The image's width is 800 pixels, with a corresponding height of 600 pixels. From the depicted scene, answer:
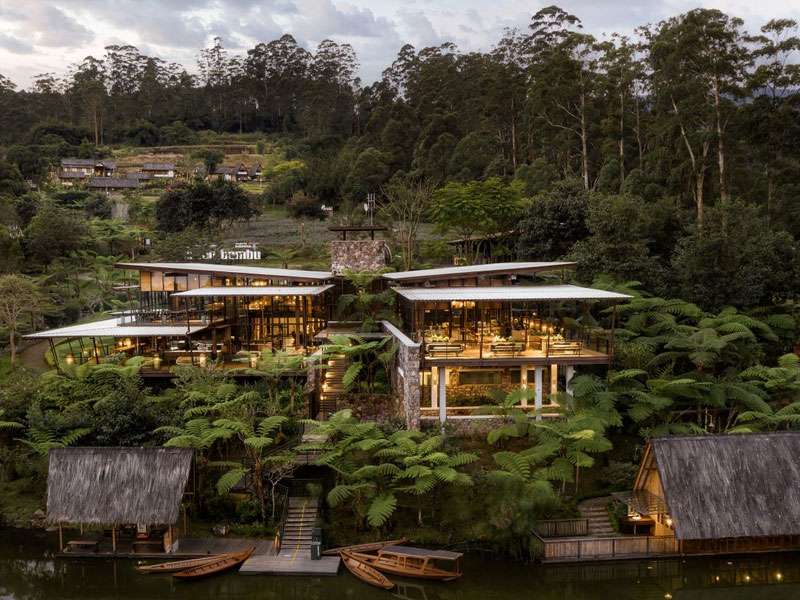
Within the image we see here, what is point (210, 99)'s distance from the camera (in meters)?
109

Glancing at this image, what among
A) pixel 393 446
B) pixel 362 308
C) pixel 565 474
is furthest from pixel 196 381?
pixel 565 474

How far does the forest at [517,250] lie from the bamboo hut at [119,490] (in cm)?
125

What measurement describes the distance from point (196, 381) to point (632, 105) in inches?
1537

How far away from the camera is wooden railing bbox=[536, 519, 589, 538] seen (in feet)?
57.3

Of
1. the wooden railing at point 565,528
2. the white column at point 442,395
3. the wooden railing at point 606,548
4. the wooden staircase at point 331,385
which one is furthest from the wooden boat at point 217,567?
the wooden railing at point 565,528

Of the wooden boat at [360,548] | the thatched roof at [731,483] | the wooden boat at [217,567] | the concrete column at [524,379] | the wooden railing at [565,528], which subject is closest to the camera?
the wooden boat at [217,567]

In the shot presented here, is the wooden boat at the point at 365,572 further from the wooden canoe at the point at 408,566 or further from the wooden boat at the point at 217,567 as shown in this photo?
the wooden boat at the point at 217,567

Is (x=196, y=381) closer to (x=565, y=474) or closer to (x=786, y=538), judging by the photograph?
(x=565, y=474)

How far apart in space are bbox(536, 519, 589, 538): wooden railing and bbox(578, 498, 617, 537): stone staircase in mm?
304

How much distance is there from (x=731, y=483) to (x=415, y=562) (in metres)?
8.60

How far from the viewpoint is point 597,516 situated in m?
18.2

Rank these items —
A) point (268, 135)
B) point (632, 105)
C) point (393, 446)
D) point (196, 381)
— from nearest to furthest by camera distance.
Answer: point (393, 446), point (196, 381), point (632, 105), point (268, 135)

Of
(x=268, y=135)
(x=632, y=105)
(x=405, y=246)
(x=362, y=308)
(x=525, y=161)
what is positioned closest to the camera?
(x=362, y=308)

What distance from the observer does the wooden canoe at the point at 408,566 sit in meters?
16.0
